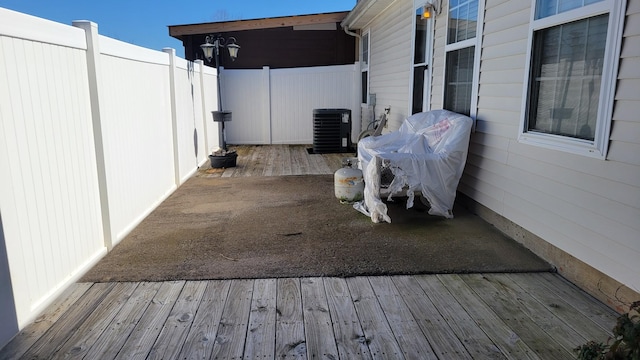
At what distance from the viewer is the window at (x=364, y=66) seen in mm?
8969

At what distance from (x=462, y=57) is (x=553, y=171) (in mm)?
1846

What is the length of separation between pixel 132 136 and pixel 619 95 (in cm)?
365

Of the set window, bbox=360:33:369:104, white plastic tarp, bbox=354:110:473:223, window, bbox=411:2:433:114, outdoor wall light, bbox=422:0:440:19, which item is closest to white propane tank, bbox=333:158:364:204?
white plastic tarp, bbox=354:110:473:223

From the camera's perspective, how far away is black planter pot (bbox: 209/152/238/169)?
704 centimetres

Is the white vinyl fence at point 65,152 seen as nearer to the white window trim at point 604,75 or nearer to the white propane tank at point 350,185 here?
the white propane tank at point 350,185

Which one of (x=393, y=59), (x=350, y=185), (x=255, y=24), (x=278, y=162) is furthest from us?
(x=255, y=24)

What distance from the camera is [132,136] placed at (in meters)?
4.01

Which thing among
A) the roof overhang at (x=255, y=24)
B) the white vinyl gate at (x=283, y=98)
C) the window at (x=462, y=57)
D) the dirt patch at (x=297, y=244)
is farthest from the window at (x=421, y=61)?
the roof overhang at (x=255, y=24)

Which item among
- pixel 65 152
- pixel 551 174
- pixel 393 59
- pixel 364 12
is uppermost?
pixel 364 12

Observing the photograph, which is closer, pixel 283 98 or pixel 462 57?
pixel 462 57

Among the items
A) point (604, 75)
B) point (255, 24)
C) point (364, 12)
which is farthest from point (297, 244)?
point (255, 24)

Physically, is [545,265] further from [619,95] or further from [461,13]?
[461,13]

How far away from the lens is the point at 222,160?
23.2 feet

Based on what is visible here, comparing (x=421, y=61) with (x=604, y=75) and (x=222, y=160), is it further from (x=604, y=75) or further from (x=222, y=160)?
(x=222, y=160)
